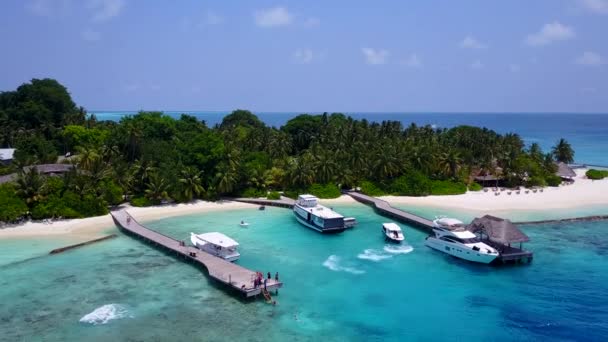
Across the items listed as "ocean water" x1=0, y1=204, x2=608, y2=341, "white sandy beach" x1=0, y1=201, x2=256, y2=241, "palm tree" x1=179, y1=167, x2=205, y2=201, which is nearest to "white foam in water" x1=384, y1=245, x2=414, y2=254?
"ocean water" x1=0, y1=204, x2=608, y2=341

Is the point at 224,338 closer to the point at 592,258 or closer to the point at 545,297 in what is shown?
the point at 545,297

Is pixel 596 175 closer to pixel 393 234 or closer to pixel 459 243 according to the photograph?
pixel 459 243

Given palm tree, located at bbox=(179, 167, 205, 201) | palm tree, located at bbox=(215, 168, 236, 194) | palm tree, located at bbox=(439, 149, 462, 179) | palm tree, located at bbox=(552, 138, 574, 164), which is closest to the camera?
palm tree, located at bbox=(179, 167, 205, 201)

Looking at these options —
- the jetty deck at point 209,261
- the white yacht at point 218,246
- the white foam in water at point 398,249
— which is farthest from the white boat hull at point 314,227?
the jetty deck at point 209,261

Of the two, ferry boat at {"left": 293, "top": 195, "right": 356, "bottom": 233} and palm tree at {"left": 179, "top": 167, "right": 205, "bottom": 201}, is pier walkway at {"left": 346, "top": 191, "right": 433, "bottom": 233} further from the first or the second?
palm tree at {"left": 179, "top": 167, "right": 205, "bottom": 201}

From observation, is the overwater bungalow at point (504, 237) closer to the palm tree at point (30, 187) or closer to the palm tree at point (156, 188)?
the palm tree at point (156, 188)

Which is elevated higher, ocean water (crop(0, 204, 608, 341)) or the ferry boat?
the ferry boat

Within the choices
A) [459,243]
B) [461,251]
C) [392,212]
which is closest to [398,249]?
[459,243]
